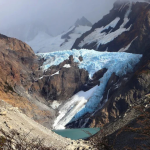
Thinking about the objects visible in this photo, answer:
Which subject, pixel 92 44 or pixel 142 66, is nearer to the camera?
pixel 142 66

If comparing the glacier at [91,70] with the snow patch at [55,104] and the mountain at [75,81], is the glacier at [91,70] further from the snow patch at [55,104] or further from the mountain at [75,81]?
the snow patch at [55,104]

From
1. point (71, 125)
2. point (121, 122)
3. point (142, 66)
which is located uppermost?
point (121, 122)

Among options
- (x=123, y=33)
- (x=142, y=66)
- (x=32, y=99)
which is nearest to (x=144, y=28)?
(x=123, y=33)

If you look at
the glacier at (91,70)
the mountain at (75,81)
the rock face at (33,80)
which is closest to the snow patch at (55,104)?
the mountain at (75,81)

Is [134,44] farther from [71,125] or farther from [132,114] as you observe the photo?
[132,114]

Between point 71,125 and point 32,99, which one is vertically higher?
point 32,99

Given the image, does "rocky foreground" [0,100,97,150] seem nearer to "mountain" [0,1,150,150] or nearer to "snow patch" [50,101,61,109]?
"mountain" [0,1,150,150]

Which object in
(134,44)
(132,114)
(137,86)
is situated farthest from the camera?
(134,44)
